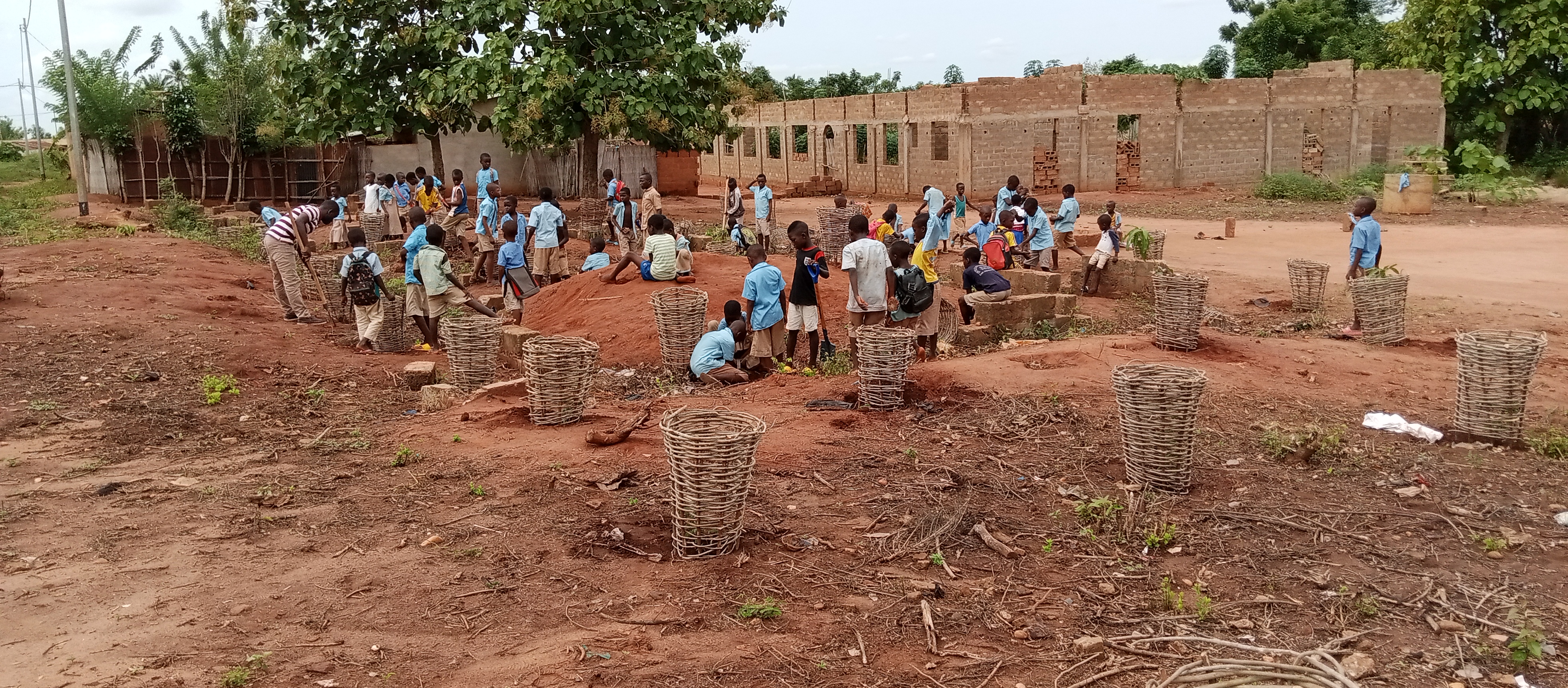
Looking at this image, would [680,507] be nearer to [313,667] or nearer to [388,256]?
[313,667]

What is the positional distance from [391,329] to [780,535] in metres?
6.55

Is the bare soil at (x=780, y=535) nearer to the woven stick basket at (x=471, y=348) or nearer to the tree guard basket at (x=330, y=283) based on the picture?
the woven stick basket at (x=471, y=348)

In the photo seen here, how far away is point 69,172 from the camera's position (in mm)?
31484

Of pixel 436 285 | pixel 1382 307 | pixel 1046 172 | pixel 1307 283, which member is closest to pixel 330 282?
pixel 436 285

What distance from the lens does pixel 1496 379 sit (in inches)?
271

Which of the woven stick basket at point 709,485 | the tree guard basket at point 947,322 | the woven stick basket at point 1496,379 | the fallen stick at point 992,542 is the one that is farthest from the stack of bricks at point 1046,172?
the woven stick basket at point 709,485

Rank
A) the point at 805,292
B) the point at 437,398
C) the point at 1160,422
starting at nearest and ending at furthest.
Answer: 1. the point at 1160,422
2. the point at 437,398
3. the point at 805,292

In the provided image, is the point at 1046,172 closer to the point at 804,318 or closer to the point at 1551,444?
the point at 804,318

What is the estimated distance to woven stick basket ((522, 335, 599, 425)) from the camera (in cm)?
737

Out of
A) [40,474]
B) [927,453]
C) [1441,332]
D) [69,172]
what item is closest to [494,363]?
[40,474]

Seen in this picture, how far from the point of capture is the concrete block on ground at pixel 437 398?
27.1ft

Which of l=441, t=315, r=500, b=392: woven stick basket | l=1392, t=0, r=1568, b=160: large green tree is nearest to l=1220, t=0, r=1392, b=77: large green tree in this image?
l=1392, t=0, r=1568, b=160: large green tree

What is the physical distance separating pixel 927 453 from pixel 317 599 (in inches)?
139

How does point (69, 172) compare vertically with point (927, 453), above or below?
above
